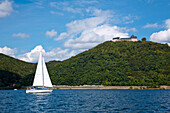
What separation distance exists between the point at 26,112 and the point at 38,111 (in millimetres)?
2644

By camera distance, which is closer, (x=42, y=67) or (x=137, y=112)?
(x=137, y=112)

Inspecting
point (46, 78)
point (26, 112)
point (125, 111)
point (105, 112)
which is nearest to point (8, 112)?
point (26, 112)

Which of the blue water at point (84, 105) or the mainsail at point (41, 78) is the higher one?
the mainsail at point (41, 78)

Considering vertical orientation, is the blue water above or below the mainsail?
below

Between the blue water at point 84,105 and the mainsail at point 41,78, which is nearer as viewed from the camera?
the blue water at point 84,105

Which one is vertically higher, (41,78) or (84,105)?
(41,78)

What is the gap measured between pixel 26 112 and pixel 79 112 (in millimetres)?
10690

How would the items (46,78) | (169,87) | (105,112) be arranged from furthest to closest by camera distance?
(169,87), (46,78), (105,112)

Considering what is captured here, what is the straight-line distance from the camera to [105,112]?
156 ft

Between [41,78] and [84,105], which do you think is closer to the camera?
[84,105]

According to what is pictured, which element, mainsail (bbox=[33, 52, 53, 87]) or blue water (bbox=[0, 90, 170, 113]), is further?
mainsail (bbox=[33, 52, 53, 87])

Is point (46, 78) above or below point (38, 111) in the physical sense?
above

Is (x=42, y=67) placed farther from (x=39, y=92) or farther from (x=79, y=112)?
(x=79, y=112)

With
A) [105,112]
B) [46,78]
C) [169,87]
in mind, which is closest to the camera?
[105,112]
